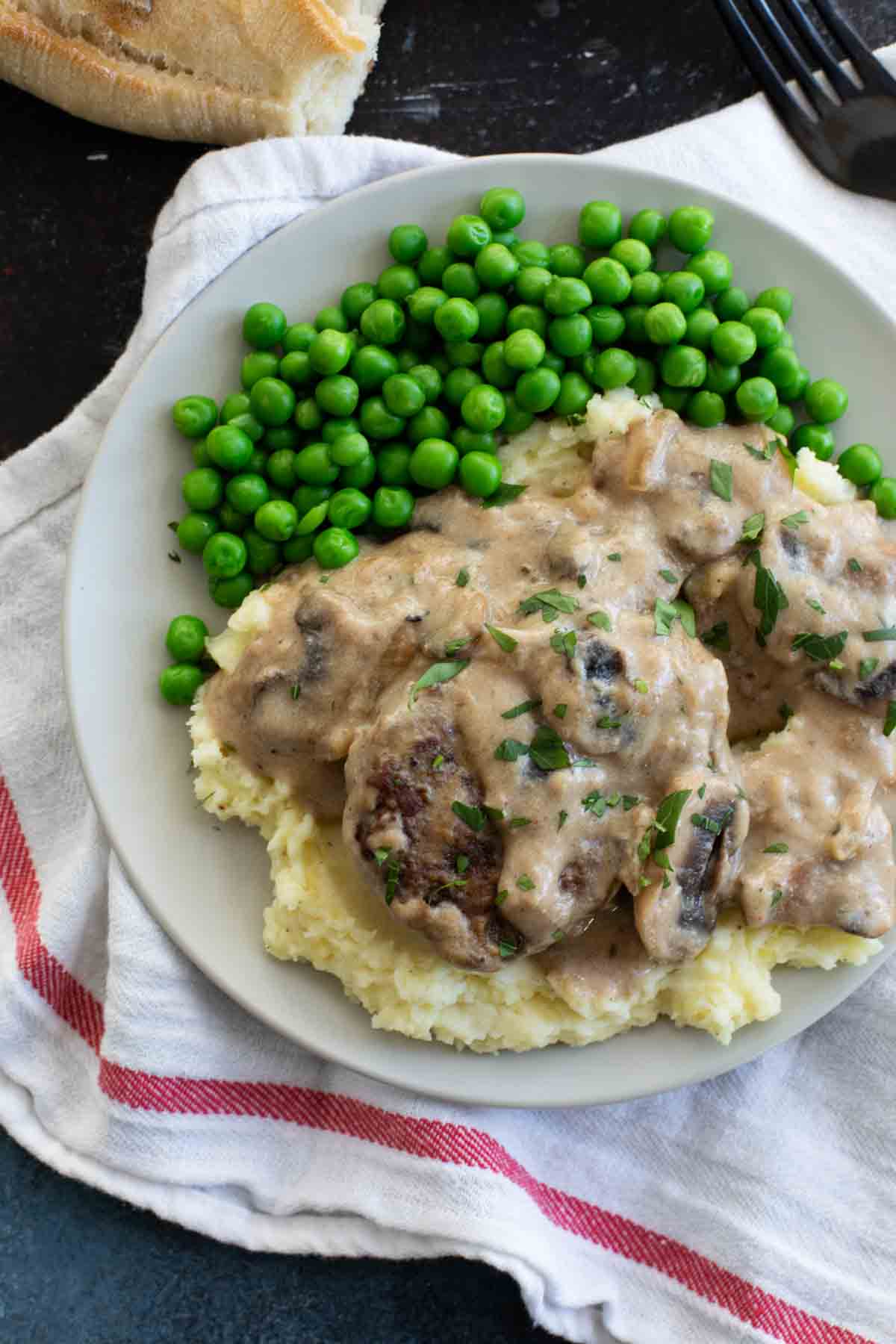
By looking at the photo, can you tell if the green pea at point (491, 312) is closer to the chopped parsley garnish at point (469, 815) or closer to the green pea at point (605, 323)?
the green pea at point (605, 323)

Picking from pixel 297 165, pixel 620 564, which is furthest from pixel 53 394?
pixel 620 564

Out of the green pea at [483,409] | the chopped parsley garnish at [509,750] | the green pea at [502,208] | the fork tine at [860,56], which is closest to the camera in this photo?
the chopped parsley garnish at [509,750]

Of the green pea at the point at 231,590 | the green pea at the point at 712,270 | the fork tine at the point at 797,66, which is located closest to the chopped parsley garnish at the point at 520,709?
the green pea at the point at 231,590

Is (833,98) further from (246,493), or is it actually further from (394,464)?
(246,493)

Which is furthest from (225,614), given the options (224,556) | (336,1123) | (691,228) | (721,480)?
(691,228)

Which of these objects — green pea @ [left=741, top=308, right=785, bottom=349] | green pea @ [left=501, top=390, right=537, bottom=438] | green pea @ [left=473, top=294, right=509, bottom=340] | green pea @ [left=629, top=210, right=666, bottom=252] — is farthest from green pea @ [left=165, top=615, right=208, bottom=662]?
green pea @ [left=741, top=308, right=785, bottom=349]

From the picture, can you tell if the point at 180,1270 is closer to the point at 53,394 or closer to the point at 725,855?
the point at 725,855
